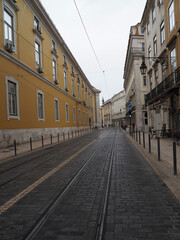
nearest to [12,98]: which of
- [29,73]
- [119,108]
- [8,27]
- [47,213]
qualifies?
[29,73]

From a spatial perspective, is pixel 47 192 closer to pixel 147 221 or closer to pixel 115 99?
pixel 147 221

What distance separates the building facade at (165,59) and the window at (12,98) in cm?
1060

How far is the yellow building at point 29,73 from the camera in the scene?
14.4 m

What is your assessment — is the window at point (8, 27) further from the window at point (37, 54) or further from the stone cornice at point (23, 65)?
the window at point (37, 54)

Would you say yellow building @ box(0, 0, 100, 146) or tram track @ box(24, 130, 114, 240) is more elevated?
yellow building @ box(0, 0, 100, 146)

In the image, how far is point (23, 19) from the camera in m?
17.5

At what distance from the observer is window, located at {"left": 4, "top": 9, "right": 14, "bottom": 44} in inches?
584

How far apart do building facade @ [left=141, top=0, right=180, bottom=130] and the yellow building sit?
10528 millimetres

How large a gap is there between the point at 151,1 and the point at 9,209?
24659mm

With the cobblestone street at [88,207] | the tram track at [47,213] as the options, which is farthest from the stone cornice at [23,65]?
the tram track at [47,213]

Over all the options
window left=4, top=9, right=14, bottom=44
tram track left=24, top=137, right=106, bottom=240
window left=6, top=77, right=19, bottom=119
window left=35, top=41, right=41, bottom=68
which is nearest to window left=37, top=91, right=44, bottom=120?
window left=35, top=41, right=41, bottom=68

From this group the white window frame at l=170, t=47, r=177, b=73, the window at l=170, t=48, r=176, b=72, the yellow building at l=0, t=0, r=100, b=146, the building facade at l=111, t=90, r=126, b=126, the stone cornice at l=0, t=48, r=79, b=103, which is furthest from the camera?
the building facade at l=111, t=90, r=126, b=126

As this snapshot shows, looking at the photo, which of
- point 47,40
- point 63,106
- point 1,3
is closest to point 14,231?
point 1,3

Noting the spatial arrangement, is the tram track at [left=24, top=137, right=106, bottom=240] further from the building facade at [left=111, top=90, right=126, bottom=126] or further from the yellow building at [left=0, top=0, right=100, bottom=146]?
the building facade at [left=111, top=90, right=126, bottom=126]
